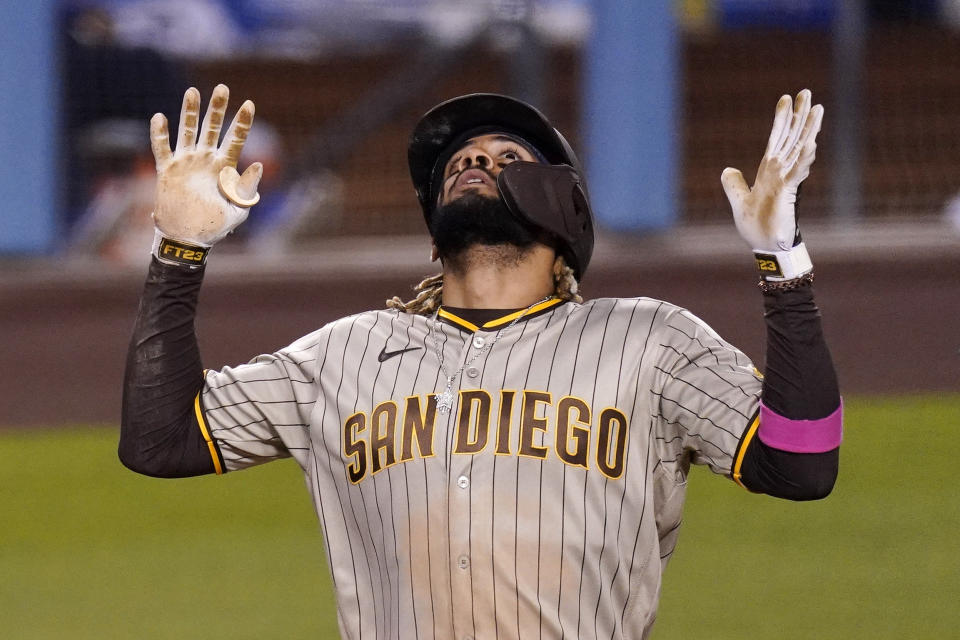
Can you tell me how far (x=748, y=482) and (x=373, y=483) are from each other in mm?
705

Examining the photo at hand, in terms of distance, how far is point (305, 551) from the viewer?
6.12 meters

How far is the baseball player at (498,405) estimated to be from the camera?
2.73 m

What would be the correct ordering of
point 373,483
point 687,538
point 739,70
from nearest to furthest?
1. point 373,483
2. point 687,538
3. point 739,70

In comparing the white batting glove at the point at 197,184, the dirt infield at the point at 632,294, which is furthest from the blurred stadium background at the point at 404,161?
the white batting glove at the point at 197,184

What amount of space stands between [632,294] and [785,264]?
5.30 meters

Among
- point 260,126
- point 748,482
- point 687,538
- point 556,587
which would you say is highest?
point 260,126

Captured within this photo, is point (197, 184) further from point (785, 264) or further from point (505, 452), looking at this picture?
point (785, 264)

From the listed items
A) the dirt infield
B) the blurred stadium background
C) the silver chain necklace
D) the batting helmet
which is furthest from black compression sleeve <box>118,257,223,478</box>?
the dirt infield

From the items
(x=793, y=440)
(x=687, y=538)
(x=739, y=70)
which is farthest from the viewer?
(x=739, y=70)

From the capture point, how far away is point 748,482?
9.15 feet

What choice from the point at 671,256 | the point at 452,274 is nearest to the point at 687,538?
the point at 671,256

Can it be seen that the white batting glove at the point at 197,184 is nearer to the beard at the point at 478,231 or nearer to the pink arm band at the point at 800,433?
the beard at the point at 478,231

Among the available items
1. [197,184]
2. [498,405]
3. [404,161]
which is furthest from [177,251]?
[404,161]

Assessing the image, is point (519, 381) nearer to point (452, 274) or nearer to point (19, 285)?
point (452, 274)
